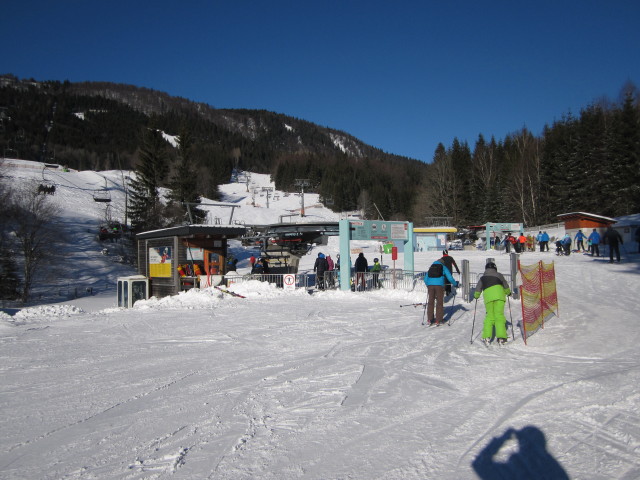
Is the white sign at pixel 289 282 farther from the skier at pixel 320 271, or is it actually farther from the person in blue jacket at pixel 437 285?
the person in blue jacket at pixel 437 285

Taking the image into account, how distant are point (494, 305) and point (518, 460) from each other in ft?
13.5

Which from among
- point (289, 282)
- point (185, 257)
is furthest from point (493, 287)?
point (185, 257)

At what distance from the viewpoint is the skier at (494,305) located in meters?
6.92

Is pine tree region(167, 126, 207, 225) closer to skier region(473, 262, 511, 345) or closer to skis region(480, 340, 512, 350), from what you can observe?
skier region(473, 262, 511, 345)

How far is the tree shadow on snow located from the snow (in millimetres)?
15

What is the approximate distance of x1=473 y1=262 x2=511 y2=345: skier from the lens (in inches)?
273

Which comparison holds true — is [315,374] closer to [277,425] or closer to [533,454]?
[277,425]

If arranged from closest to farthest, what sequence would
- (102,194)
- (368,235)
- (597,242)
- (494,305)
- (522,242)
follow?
(494,305), (368,235), (597,242), (522,242), (102,194)

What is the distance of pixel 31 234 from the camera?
29.8 m

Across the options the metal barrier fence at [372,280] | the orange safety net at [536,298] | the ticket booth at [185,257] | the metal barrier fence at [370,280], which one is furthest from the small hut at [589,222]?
the ticket booth at [185,257]

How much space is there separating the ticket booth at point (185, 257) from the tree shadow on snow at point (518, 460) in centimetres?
1323

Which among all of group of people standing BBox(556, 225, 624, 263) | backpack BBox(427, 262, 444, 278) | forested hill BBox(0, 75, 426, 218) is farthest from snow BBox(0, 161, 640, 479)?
forested hill BBox(0, 75, 426, 218)

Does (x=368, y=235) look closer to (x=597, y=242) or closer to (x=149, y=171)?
(x=597, y=242)

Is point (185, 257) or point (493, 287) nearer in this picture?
point (493, 287)
